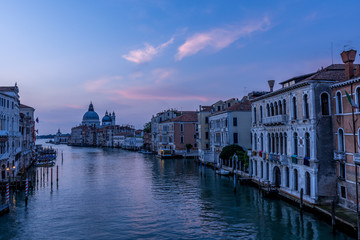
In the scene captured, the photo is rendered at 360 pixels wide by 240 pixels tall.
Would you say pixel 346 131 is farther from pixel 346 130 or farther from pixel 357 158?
pixel 357 158

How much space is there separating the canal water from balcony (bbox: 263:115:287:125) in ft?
19.5

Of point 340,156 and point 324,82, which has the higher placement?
point 324,82

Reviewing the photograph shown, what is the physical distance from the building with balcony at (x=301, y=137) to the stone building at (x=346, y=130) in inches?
18.4

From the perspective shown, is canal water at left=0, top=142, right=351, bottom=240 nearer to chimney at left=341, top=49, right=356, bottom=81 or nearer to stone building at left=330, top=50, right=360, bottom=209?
stone building at left=330, top=50, right=360, bottom=209

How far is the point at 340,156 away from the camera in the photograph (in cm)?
1775

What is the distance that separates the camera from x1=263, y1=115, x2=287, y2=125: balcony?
22.2 m

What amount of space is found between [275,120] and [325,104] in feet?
16.1

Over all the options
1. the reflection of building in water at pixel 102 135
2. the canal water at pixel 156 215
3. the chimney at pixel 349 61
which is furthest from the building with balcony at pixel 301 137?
the reflection of building in water at pixel 102 135

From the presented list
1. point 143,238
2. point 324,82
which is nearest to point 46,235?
point 143,238

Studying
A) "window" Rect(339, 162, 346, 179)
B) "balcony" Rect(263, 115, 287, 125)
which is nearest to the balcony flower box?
"window" Rect(339, 162, 346, 179)

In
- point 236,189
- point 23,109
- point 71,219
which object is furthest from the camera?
point 23,109

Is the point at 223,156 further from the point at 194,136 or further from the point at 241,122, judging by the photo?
the point at 194,136

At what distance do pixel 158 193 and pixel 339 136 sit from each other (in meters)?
16.1

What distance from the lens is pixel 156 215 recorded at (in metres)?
20.3
